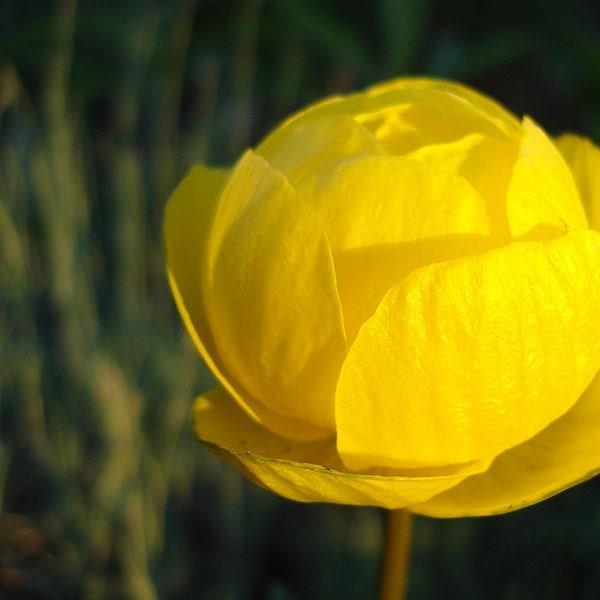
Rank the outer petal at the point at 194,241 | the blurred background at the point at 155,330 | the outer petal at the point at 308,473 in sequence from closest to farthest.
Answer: the outer petal at the point at 308,473 < the outer petal at the point at 194,241 < the blurred background at the point at 155,330

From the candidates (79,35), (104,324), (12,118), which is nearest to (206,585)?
(104,324)

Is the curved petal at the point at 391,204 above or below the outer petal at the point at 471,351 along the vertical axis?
above

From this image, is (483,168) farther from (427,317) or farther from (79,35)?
(79,35)

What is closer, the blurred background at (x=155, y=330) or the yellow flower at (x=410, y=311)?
the yellow flower at (x=410, y=311)

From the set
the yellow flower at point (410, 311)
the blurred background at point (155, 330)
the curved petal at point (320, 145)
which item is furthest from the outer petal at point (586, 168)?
the blurred background at point (155, 330)

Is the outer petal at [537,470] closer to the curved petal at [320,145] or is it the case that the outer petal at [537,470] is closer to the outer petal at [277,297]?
the outer petal at [277,297]

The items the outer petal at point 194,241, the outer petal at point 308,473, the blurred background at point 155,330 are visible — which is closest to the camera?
the outer petal at point 308,473

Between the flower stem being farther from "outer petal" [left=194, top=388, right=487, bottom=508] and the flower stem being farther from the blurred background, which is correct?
the blurred background
